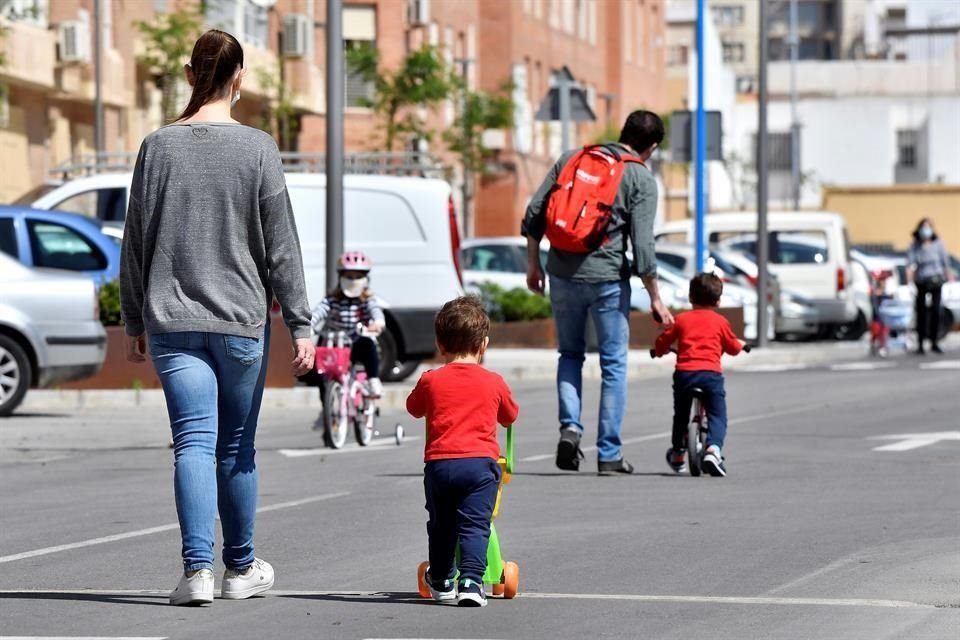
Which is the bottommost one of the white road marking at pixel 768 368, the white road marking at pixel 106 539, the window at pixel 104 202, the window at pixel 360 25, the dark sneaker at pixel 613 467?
the white road marking at pixel 768 368

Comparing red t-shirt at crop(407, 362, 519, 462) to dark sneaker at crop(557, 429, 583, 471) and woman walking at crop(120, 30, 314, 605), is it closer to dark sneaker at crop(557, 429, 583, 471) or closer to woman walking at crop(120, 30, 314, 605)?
woman walking at crop(120, 30, 314, 605)

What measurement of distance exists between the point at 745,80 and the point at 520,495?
13452 cm

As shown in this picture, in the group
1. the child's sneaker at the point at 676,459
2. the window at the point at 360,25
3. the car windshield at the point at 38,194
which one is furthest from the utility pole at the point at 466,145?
the child's sneaker at the point at 676,459

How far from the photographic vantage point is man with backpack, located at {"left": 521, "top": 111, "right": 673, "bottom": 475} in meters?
12.4

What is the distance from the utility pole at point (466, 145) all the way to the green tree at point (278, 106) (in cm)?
475

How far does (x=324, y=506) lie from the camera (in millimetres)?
11297

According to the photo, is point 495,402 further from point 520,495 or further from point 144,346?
point 520,495

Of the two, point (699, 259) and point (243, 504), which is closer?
point (243, 504)

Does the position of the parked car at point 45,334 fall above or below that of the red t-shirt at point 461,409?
below

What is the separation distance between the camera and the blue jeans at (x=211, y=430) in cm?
753

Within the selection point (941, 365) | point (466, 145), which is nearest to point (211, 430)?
point (941, 365)

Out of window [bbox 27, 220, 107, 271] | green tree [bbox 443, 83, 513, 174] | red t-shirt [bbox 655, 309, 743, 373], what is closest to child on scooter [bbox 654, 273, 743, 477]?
red t-shirt [bbox 655, 309, 743, 373]

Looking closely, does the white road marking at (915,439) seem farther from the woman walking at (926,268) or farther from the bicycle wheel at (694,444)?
the woman walking at (926,268)

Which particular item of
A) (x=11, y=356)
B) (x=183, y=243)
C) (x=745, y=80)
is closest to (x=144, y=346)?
(x=183, y=243)
